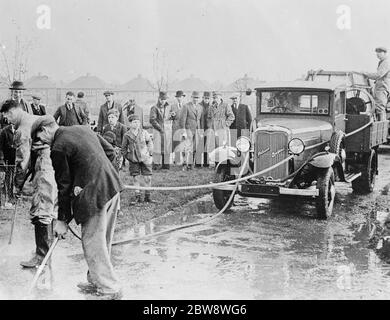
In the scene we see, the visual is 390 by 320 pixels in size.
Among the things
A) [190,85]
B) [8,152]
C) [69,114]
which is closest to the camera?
[8,152]

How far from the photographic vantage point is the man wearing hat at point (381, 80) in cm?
1087

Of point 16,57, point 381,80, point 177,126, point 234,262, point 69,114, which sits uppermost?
point 16,57

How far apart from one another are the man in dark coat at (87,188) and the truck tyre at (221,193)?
3.86 m

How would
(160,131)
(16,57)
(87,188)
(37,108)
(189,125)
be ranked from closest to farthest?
(87,188) < (37,108) < (160,131) < (189,125) < (16,57)

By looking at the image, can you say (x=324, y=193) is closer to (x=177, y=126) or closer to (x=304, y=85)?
(x=304, y=85)

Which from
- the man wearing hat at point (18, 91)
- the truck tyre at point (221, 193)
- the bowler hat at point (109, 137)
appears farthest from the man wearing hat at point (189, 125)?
the man wearing hat at point (18, 91)

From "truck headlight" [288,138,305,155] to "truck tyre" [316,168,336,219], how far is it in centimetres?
46

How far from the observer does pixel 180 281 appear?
5266 millimetres

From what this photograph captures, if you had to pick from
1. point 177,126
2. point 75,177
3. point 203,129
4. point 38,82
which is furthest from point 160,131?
point 38,82

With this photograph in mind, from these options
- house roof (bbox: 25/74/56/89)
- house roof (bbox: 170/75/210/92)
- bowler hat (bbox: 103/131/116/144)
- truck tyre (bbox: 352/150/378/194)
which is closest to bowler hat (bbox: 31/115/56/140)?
bowler hat (bbox: 103/131/116/144)

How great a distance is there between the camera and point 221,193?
28.3 ft

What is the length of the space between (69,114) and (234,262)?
6.14 metres
